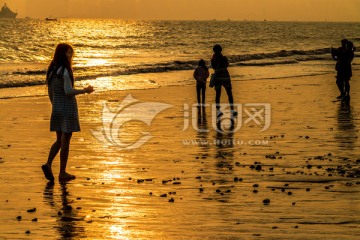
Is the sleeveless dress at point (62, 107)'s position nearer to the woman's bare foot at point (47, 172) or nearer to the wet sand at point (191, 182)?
the woman's bare foot at point (47, 172)

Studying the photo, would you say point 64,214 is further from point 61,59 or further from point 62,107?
point 61,59

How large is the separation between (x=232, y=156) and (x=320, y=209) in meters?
4.25

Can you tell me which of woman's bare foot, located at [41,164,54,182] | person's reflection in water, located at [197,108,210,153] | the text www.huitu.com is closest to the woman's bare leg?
woman's bare foot, located at [41,164,54,182]

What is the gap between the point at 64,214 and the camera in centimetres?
884

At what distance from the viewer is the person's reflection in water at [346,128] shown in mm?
14188

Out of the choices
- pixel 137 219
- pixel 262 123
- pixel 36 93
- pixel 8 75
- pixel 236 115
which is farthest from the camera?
pixel 8 75

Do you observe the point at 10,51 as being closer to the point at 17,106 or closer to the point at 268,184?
the point at 17,106

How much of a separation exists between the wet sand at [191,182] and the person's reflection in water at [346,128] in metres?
0.02

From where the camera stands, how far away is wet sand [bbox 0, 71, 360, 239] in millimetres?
8148

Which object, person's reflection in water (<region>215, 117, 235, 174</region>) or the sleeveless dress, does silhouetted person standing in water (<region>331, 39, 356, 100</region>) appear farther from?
the sleeveless dress

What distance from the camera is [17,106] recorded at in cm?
2270

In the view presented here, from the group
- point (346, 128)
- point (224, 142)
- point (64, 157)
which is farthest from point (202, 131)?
point (64, 157)

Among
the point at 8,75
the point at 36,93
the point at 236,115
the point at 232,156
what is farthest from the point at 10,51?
the point at 232,156

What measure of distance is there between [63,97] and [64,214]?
261 cm
